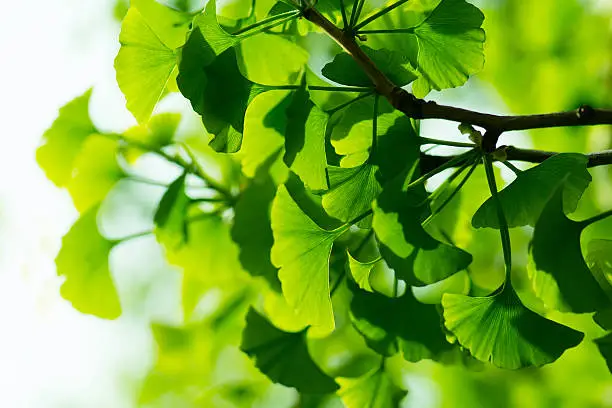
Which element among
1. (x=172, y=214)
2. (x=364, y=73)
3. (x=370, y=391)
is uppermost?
(x=364, y=73)

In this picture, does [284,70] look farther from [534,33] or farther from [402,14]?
[534,33]

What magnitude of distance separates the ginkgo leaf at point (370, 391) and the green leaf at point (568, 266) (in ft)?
0.61

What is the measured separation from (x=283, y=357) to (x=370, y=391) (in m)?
0.06

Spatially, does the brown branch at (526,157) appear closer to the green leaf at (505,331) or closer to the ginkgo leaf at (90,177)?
the green leaf at (505,331)

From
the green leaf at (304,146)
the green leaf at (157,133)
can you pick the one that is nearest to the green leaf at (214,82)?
the green leaf at (304,146)

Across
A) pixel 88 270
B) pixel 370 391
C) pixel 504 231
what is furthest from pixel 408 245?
pixel 88 270

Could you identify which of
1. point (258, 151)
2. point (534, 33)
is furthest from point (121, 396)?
point (258, 151)

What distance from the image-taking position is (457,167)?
0.44 m

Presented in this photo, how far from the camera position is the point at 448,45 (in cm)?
39

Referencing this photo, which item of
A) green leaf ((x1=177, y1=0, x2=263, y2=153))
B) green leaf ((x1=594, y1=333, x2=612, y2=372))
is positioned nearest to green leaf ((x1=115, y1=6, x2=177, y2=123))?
green leaf ((x1=177, y1=0, x2=263, y2=153))

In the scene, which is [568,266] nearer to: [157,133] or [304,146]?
[304,146]

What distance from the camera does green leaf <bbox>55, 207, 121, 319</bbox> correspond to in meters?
0.53

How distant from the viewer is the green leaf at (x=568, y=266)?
12.2 inches

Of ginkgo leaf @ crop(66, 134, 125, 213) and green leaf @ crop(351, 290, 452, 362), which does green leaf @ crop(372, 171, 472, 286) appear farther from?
ginkgo leaf @ crop(66, 134, 125, 213)
